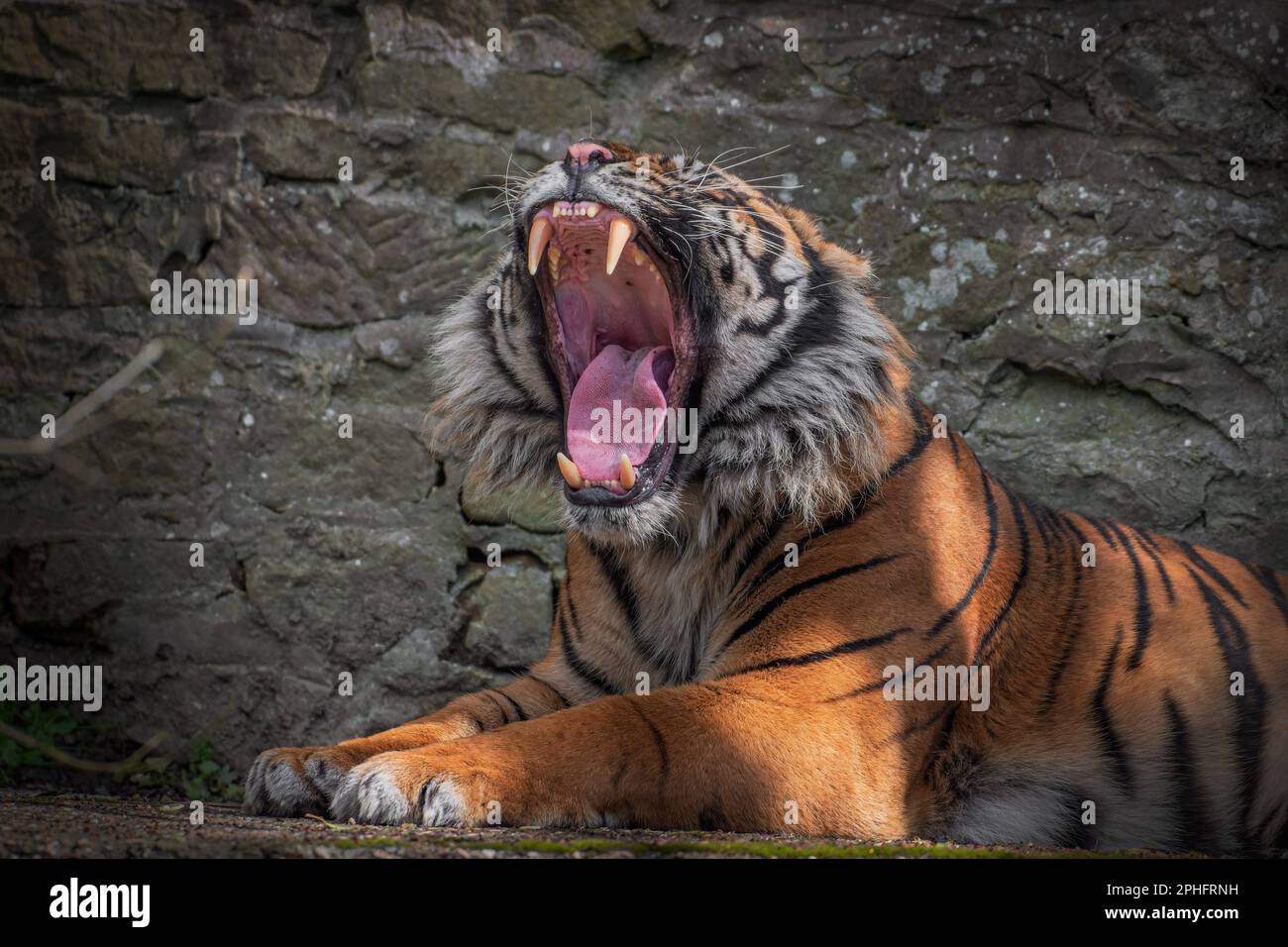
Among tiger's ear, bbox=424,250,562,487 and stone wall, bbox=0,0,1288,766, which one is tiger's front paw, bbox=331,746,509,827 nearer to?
tiger's ear, bbox=424,250,562,487

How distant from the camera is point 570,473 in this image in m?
2.70

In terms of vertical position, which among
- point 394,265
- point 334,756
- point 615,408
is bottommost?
point 334,756

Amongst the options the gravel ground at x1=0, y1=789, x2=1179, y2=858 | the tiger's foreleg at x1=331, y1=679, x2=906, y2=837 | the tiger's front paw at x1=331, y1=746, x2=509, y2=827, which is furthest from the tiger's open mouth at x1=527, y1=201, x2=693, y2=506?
the gravel ground at x1=0, y1=789, x2=1179, y2=858

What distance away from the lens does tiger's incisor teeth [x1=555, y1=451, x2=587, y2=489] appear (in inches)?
106

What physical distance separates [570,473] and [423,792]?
2.46 feet

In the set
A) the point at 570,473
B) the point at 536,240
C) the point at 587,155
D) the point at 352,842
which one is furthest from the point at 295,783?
the point at 587,155

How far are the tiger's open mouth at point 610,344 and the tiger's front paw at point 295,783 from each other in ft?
2.29

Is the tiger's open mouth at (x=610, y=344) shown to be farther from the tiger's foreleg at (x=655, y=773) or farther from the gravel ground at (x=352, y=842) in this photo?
the gravel ground at (x=352, y=842)

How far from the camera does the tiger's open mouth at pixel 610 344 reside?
2.73m

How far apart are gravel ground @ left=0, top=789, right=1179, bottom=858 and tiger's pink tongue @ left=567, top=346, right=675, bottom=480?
83cm

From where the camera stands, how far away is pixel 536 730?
7.73ft

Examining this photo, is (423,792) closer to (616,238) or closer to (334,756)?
(334,756)

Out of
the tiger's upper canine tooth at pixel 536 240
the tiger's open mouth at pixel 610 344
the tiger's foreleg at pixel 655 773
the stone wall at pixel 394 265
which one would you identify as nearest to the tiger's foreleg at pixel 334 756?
the tiger's foreleg at pixel 655 773
